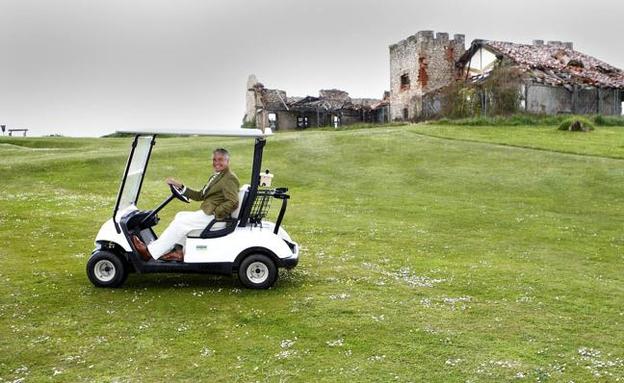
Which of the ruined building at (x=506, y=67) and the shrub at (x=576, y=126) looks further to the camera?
the ruined building at (x=506, y=67)

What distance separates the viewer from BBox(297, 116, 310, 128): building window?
7181cm

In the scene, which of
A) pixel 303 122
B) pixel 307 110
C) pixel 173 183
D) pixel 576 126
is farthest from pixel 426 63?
pixel 173 183

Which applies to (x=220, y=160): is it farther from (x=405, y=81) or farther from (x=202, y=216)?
(x=405, y=81)

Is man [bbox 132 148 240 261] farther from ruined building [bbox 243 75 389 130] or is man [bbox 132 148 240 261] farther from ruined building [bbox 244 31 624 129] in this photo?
ruined building [bbox 243 75 389 130]

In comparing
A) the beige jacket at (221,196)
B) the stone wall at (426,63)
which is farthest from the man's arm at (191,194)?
the stone wall at (426,63)

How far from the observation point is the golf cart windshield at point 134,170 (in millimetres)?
10688

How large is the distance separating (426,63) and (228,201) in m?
51.8

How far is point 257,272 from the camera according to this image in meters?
10.3

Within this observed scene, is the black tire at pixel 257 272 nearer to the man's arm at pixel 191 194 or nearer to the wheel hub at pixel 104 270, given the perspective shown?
the man's arm at pixel 191 194

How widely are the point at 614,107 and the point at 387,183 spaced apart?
3681 cm

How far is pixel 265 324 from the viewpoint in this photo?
8.57m

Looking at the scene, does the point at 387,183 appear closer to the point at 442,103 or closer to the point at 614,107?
the point at 442,103

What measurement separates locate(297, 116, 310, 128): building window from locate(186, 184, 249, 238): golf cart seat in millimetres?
61756

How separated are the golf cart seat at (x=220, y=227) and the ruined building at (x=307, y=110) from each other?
59028 millimetres
